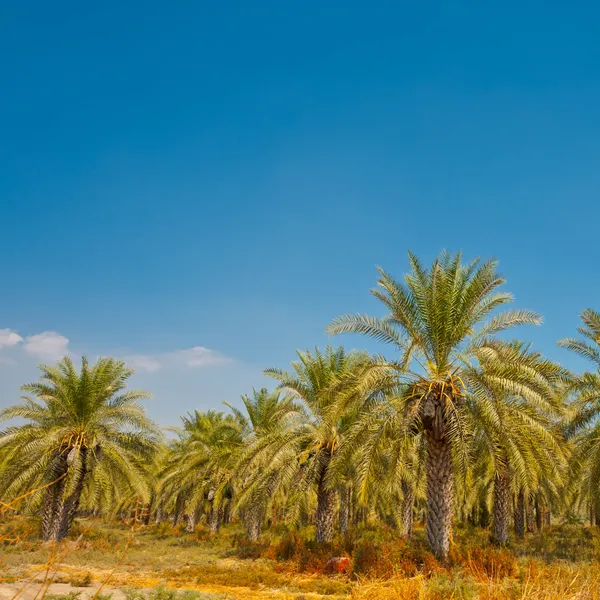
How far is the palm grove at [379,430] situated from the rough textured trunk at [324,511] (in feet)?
0.15

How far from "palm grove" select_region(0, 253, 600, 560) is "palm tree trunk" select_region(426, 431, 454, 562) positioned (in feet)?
0.11

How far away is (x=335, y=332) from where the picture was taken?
14523 millimetres

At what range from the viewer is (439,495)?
13922 millimetres

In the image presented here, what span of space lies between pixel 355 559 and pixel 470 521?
34606 mm

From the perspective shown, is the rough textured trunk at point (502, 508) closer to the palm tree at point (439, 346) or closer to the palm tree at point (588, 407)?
the palm tree at point (588, 407)

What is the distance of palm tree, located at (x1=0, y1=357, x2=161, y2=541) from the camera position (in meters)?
19.9

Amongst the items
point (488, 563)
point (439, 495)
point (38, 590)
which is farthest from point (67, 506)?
point (488, 563)

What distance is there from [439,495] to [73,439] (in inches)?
611

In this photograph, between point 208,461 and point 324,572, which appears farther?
point 208,461

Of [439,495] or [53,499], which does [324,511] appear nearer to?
[439,495]

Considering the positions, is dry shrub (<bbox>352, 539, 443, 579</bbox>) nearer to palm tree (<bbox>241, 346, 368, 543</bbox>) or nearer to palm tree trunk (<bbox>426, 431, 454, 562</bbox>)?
palm tree trunk (<bbox>426, 431, 454, 562</bbox>)

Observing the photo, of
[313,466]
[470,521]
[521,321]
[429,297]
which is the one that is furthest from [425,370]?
[470,521]

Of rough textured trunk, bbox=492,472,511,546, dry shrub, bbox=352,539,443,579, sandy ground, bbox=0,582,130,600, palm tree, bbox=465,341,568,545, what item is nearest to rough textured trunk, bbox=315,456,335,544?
dry shrub, bbox=352,539,443,579

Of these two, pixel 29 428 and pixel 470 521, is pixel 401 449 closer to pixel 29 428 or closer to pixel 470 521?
pixel 29 428
